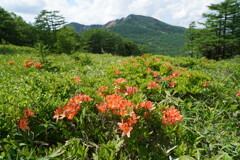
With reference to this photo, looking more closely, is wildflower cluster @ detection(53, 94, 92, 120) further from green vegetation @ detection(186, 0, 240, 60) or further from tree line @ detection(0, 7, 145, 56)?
green vegetation @ detection(186, 0, 240, 60)

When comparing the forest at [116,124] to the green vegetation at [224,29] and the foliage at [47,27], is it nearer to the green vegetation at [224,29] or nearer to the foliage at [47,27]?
the foliage at [47,27]

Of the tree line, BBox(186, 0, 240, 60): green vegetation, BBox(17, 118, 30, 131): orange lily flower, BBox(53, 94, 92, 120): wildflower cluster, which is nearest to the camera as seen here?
BBox(17, 118, 30, 131): orange lily flower

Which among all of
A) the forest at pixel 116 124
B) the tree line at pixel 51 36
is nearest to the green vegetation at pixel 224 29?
the tree line at pixel 51 36

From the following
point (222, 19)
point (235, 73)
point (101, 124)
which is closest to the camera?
point (101, 124)

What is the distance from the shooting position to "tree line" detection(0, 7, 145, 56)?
9480 millimetres

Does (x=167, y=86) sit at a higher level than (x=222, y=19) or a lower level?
lower

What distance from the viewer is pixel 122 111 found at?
140 cm

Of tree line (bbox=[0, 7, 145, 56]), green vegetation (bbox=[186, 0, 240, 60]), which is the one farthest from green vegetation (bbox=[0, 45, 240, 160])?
green vegetation (bbox=[186, 0, 240, 60])

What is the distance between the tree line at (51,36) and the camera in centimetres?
948

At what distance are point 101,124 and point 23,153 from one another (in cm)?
77

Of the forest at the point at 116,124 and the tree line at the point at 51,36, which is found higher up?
the tree line at the point at 51,36

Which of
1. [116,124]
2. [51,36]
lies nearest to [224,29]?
[51,36]

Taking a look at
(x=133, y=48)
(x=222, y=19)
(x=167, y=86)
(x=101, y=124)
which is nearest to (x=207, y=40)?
(x=222, y=19)

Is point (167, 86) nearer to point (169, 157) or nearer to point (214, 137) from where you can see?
point (214, 137)
